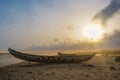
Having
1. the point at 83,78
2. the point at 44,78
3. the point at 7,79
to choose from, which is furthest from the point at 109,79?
the point at 7,79

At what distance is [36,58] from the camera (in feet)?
106

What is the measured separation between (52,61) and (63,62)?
1.86 metres

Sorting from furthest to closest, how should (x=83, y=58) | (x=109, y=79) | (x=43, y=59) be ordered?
(x=83, y=58) → (x=43, y=59) → (x=109, y=79)

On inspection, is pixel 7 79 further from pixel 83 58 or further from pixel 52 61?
pixel 83 58

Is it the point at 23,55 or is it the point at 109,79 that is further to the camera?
the point at 23,55

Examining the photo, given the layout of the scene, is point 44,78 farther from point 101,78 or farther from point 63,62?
point 63,62

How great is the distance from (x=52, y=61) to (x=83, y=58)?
19.3ft

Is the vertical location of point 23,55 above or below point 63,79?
above

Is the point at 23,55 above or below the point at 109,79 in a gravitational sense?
above

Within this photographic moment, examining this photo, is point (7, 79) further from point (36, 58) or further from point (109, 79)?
point (36, 58)

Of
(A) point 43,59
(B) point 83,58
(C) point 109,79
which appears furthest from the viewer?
(B) point 83,58

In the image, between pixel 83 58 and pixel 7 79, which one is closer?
pixel 7 79

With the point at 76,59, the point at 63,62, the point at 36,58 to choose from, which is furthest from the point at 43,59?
the point at 76,59

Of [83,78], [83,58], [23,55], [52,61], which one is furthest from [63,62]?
[83,78]
